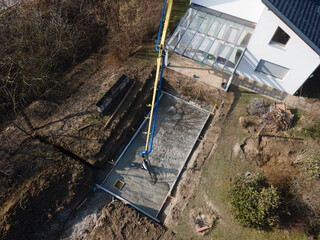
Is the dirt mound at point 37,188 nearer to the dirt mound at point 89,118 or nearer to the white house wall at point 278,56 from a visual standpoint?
the dirt mound at point 89,118

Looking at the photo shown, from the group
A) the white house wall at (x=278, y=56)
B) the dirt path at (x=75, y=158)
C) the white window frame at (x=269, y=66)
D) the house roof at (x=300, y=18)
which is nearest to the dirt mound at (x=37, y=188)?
the dirt path at (x=75, y=158)

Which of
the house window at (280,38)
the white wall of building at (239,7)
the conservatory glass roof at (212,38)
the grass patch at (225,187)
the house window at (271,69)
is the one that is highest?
the white wall of building at (239,7)

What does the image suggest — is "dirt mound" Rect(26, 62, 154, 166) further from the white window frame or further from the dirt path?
the white window frame

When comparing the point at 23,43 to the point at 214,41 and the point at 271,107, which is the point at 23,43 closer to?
the point at 214,41

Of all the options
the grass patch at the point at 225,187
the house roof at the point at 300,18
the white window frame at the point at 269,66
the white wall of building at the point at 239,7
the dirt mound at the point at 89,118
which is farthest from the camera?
the white window frame at the point at 269,66

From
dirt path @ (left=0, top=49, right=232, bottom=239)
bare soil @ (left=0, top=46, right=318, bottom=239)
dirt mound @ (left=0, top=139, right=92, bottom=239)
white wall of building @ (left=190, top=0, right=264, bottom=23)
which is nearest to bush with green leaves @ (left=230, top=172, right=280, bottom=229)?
bare soil @ (left=0, top=46, right=318, bottom=239)

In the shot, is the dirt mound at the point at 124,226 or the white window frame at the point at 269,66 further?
Answer: the white window frame at the point at 269,66
